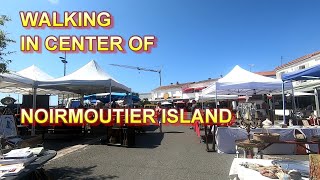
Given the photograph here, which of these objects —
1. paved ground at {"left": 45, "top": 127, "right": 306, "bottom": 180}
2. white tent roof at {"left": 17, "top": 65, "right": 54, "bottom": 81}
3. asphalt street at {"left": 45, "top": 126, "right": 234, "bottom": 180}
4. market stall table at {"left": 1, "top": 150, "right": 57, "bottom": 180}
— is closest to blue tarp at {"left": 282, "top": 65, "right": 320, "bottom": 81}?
paved ground at {"left": 45, "top": 127, "right": 306, "bottom": 180}

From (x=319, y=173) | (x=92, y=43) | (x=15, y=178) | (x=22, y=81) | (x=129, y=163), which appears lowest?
(x=129, y=163)

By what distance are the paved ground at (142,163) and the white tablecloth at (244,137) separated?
46cm

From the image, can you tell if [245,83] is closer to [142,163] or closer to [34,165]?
[142,163]

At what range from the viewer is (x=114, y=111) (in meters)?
13.3

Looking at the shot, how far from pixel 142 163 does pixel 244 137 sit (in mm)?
3625

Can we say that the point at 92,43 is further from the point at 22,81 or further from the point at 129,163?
the point at 129,163

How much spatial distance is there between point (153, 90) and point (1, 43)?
274 feet

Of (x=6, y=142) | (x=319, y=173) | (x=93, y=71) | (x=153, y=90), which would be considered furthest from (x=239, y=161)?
(x=153, y=90)

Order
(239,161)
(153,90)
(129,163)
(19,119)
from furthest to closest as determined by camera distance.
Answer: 1. (153,90)
2. (19,119)
3. (129,163)
4. (239,161)

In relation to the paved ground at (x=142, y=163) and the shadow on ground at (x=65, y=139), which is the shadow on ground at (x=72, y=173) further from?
the shadow on ground at (x=65, y=139)

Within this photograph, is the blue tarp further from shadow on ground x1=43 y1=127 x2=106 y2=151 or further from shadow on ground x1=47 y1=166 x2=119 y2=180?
shadow on ground x1=43 y1=127 x2=106 y2=151

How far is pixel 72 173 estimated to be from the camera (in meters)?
7.12

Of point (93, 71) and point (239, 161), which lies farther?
point (93, 71)

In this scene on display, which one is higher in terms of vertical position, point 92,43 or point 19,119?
point 92,43
